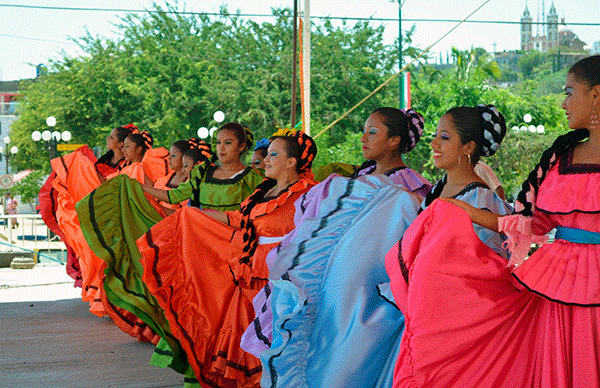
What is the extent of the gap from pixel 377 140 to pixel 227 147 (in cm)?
160

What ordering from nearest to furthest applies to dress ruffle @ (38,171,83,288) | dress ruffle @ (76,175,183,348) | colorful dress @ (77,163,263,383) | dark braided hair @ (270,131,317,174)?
dark braided hair @ (270,131,317,174) < colorful dress @ (77,163,263,383) < dress ruffle @ (76,175,183,348) < dress ruffle @ (38,171,83,288)

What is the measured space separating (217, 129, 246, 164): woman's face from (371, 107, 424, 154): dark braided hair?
5.01 feet

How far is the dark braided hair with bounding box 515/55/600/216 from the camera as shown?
8.79ft

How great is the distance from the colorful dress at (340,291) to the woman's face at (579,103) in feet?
3.08

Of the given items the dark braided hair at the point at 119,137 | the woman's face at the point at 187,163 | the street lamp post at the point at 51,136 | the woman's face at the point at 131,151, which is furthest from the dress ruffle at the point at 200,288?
the street lamp post at the point at 51,136

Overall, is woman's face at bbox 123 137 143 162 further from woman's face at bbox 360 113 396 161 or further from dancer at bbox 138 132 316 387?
woman's face at bbox 360 113 396 161

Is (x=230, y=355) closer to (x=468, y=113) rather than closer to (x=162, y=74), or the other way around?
(x=468, y=113)

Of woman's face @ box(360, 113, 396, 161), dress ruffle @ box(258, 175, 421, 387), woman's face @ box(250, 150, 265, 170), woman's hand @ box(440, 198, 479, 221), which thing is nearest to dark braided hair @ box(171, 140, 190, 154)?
woman's face @ box(250, 150, 265, 170)

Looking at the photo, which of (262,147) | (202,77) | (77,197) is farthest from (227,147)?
(202,77)

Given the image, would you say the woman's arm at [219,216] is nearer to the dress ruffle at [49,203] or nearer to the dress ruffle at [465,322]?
the dress ruffle at [465,322]

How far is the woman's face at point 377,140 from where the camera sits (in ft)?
13.8

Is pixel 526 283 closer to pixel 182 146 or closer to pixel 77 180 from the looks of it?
pixel 182 146

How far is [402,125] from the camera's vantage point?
427cm

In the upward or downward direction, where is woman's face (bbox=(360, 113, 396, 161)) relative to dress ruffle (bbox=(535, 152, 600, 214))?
upward
